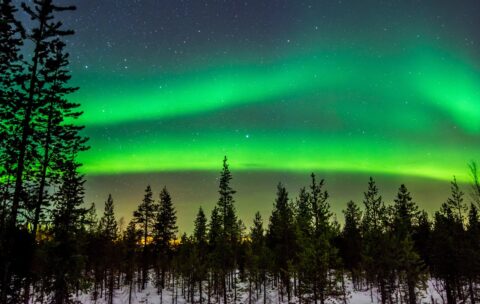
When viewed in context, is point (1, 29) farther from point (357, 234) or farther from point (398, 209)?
point (357, 234)

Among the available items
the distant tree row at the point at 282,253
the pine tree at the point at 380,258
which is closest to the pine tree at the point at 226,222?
the distant tree row at the point at 282,253

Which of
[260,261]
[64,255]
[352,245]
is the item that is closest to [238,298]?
[260,261]

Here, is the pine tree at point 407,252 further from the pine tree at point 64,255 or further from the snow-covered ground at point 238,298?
the pine tree at point 64,255

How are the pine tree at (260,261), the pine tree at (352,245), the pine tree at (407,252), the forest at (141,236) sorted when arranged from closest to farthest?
the forest at (141,236) < the pine tree at (407,252) < the pine tree at (260,261) < the pine tree at (352,245)

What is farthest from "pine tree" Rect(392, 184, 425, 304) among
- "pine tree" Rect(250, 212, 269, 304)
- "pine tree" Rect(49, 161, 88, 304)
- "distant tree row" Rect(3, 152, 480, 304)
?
"pine tree" Rect(49, 161, 88, 304)

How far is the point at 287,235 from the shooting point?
5284 cm

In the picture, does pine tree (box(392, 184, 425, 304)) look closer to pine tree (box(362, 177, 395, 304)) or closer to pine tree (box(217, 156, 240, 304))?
pine tree (box(362, 177, 395, 304))

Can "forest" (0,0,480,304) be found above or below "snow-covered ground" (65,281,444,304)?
above

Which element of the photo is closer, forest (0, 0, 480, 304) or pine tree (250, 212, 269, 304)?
forest (0, 0, 480, 304)

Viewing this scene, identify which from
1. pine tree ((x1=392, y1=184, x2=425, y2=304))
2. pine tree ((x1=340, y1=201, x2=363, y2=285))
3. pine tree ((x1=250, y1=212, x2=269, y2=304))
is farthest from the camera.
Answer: pine tree ((x1=340, y1=201, x2=363, y2=285))

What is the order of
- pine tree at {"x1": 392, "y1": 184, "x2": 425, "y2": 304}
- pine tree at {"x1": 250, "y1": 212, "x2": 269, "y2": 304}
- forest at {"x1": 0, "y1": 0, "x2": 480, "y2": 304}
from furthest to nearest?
pine tree at {"x1": 250, "y1": 212, "x2": 269, "y2": 304} < pine tree at {"x1": 392, "y1": 184, "x2": 425, "y2": 304} < forest at {"x1": 0, "y1": 0, "x2": 480, "y2": 304}

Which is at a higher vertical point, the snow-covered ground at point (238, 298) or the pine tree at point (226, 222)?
the pine tree at point (226, 222)

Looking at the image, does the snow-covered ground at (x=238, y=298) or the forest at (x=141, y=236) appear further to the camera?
the snow-covered ground at (x=238, y=298)

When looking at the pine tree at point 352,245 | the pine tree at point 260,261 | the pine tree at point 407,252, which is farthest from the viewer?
the pine tree at point 352,245
